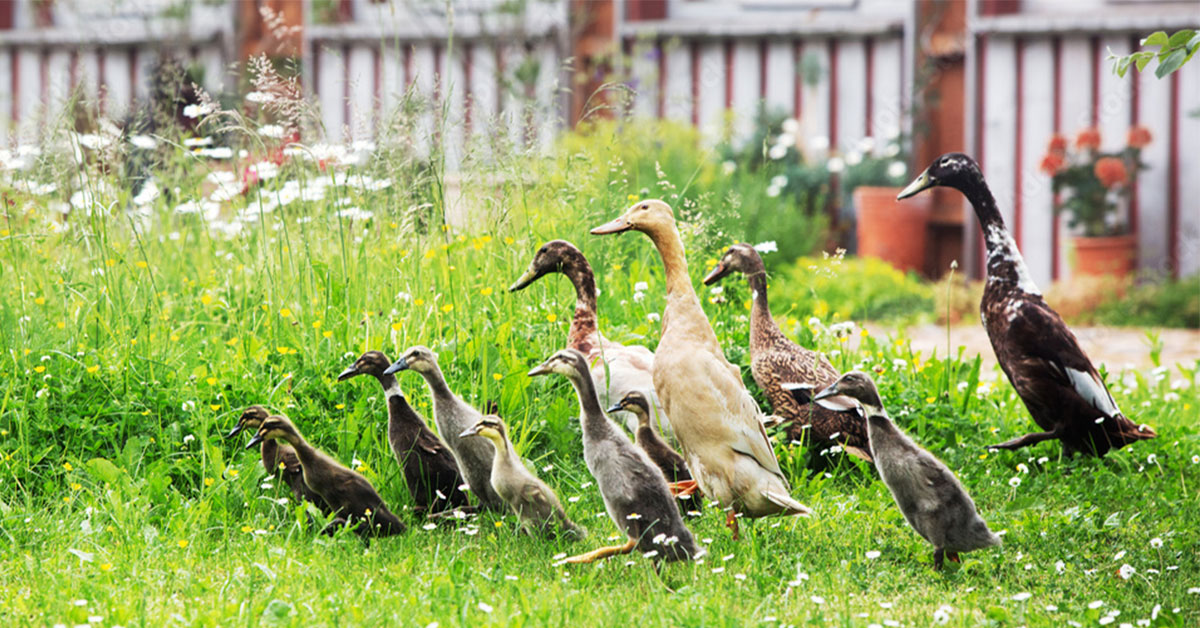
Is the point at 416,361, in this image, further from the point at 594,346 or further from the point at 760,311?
the point at 760,311

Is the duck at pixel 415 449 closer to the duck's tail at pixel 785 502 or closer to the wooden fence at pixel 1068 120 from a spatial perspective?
the duck's tail at pixel 785 502

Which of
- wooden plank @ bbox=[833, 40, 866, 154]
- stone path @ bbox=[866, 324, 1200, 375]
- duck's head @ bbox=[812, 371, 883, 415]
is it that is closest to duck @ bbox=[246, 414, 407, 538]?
duck's head @ bbox=[812, 371, 883, 415]

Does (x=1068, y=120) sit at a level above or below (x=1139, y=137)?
above

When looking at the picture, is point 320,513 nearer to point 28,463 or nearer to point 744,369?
point 28,463

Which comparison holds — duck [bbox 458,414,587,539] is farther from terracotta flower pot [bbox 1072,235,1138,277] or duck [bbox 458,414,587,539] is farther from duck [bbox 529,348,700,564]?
terracotta flower pot [bbox 1072,235,1138,277]

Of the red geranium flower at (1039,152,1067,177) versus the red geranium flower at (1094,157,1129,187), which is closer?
the red geranium flower at (1094,157,1129,187)

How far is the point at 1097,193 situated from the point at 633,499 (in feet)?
20.7

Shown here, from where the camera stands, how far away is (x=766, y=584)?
135 inches

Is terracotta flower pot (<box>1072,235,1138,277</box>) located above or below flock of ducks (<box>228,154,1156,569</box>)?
above

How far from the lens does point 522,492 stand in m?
3.68

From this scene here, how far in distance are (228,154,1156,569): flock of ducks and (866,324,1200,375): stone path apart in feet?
7.50

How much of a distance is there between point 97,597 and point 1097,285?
692 centimetres

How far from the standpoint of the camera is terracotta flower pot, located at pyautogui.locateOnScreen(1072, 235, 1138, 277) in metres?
8.71

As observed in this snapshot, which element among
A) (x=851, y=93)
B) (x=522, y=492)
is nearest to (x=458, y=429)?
(x=522, y=492)
